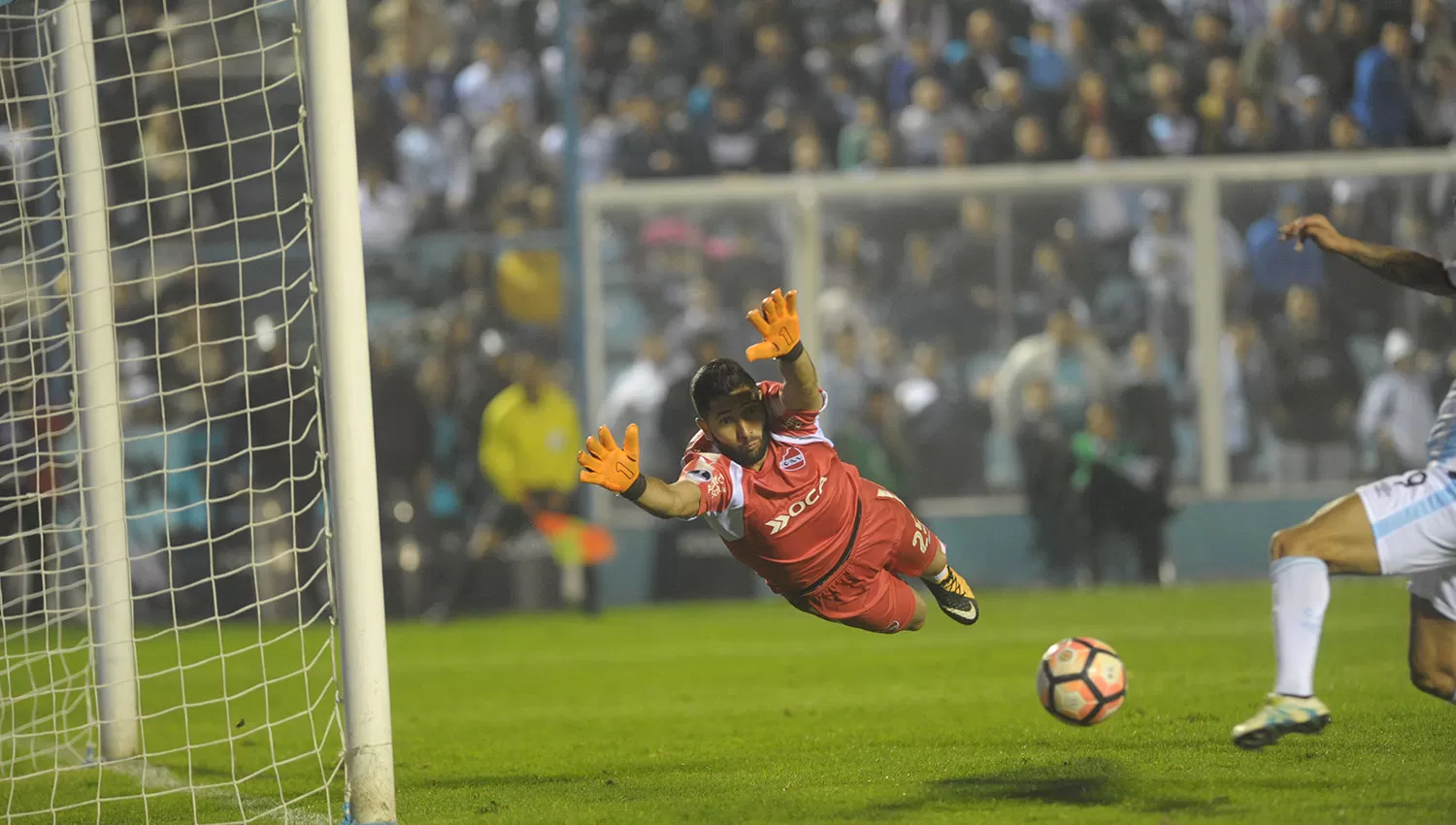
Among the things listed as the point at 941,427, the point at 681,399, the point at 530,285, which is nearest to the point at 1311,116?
the point at 941,427

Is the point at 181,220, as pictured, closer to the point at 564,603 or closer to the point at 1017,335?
the point at 564,603

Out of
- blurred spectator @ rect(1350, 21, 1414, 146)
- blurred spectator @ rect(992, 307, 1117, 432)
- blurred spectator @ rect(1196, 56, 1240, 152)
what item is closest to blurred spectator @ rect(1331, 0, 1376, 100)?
blurred spectator @ rect(1350, 21, 1414, 146)

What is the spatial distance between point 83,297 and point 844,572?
424cm

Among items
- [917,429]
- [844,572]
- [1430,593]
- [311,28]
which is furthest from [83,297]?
[917,429]

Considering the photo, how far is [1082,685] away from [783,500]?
1.44 metres

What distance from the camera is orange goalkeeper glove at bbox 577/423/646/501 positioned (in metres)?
5.77

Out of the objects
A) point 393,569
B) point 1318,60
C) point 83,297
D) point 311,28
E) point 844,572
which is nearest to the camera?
point 311,28

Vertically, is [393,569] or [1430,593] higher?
[1430,593]

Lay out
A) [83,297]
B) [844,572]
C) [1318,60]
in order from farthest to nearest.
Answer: [1318,60] < [83,297] < [844,572]

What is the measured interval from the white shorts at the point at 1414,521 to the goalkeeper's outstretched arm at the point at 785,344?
2167 millimetres

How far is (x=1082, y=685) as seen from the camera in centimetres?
600

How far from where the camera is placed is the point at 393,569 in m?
15.7

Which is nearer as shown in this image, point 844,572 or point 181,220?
point 844,572

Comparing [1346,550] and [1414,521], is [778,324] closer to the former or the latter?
[1346,550]
